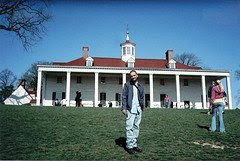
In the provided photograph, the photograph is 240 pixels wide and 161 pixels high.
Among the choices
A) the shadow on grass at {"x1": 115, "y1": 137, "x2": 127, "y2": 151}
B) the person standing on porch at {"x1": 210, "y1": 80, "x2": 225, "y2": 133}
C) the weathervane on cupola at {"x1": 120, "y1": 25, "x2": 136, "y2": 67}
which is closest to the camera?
the shadow on grass at {"x1": 115, "y1": 137, "x2": 127, "y2": 151}

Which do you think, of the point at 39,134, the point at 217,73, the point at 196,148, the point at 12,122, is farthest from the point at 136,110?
the point at 217,73

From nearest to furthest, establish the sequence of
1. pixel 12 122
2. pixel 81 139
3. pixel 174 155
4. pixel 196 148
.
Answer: pixel 174 155 < pixel 196 148 < pixel 81 139 < pixel 12 122

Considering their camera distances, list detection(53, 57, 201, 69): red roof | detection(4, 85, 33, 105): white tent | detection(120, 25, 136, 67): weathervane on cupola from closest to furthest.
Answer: detection(4, 85, 33, 105): white tent → detection(53, 57, 201, 69): red roof → detection(120, 25, 136, 67): weathervane on cupola

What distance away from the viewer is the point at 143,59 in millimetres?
49500

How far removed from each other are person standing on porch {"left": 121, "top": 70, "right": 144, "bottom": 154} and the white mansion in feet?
112

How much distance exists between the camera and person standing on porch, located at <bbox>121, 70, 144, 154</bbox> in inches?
258

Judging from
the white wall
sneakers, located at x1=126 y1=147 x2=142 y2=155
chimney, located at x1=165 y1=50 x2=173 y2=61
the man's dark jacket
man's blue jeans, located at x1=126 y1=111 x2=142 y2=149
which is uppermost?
chimney, located at x1=165 y1=50 x2=173 y2=61

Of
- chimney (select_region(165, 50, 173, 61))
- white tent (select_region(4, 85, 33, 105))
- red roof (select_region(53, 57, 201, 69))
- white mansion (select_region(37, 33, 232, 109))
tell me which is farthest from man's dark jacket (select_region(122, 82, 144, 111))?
chimney (select_region(165, 50, 173, 61))

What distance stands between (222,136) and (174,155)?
309cm

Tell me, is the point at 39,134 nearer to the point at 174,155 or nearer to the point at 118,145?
the point at 118,145

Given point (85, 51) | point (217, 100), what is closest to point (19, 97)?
point (85, 51)

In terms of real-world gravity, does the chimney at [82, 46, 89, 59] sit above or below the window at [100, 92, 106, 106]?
above

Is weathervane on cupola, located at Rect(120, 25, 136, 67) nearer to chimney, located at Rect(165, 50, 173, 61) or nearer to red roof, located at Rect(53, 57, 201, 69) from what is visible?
red roof, located at Rect(53, 57, 201, 69)

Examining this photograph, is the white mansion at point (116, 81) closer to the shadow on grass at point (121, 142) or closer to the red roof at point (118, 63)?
the red roof at point (118, 63)
